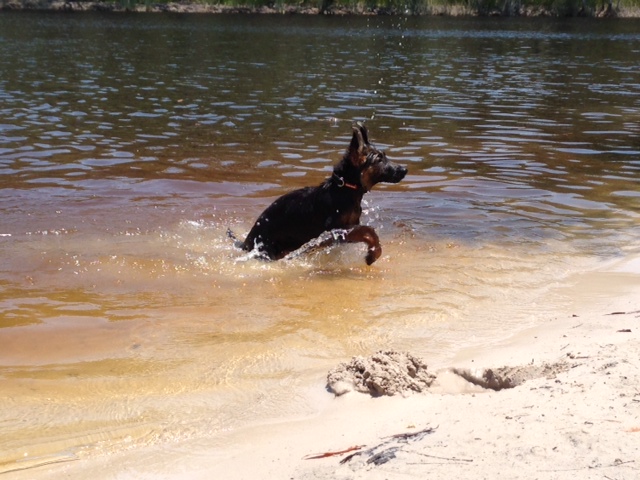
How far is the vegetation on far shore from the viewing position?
5244cm

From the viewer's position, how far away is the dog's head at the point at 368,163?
7.71 m

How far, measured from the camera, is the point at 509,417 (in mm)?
3512

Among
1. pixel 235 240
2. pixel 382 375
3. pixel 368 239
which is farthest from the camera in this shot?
pixel 235 240

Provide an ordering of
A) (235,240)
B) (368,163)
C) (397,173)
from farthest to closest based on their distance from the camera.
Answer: (235,240) < (397,173) < (368,163)

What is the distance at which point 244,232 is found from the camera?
29.7ft

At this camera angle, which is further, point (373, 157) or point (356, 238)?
point (373, 157)

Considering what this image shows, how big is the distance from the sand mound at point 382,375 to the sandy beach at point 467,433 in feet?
0.22

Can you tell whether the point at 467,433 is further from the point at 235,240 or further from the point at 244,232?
the point at 244,232

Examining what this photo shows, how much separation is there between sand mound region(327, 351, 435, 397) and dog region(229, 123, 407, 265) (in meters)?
2.90

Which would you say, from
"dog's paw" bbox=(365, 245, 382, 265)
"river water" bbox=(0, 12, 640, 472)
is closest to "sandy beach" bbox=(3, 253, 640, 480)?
"river water" bbox=(0, 12, 640, 472)

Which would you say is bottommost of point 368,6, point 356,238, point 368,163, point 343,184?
point 356,238

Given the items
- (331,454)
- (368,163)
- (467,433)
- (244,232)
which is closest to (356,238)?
(368,163)

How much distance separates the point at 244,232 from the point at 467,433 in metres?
5.91

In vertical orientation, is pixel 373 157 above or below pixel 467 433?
above
